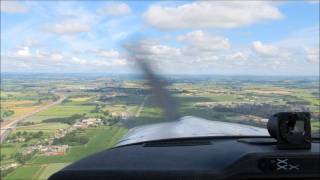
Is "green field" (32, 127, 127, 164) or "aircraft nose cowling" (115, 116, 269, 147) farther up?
"aircraft nose cowling" (115, 116, 269, 147)

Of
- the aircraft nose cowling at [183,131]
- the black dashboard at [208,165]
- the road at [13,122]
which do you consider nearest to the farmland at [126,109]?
the aircraft nose cowling at [183,131]

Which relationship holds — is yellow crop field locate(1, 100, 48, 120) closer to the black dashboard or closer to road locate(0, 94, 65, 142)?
road locate(0, 94, 65, 142)

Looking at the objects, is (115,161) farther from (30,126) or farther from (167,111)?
(30,126)

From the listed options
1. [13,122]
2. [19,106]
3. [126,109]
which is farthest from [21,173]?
[19,106]

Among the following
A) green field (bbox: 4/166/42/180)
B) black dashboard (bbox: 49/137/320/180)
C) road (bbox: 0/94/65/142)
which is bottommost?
green field (bbox: 4/166/42/180)

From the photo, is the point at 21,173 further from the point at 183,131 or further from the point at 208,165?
the point at 208,165

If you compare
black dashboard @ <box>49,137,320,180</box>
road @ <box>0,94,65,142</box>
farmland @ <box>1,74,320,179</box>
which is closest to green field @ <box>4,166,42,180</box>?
farmland @ <box>1,74,320,179</box>
